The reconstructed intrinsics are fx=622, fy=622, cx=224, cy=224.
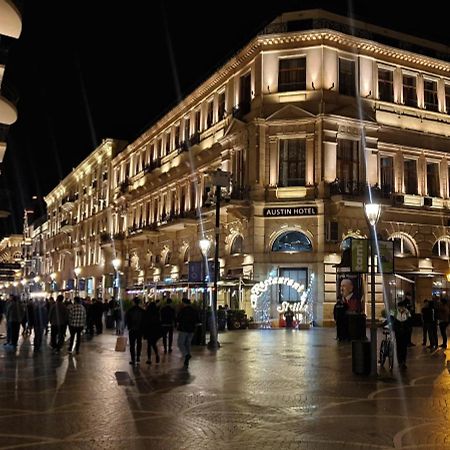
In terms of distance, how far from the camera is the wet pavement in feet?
27.7

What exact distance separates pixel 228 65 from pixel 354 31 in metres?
8.21

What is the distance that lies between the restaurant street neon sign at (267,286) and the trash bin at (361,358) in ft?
64.1

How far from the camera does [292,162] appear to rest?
3666cm

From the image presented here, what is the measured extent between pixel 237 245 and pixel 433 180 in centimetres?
1335

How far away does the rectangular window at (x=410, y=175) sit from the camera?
128 feet

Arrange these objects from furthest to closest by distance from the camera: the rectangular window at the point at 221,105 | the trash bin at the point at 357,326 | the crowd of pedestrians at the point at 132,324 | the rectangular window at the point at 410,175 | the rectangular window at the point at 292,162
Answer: the rectangular window at the point at 221,105 < the rectangular window at the point at 410,175 < the rectangular window at the point at 292,162 < the trash bin at the point at 357,326 < the crowd of pedestrians at the point at 132,324

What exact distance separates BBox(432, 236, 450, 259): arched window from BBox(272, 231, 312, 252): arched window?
29.7 ft

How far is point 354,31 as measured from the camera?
3769cm

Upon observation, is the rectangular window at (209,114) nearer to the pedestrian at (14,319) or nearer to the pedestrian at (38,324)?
the pedestrian at (38,324)

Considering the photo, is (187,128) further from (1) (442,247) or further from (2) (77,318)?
(2) (77,318)

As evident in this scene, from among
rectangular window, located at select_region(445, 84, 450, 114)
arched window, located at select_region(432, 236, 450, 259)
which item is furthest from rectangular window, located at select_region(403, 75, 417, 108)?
arched window, located at select_region(432, 236, 450, 259)

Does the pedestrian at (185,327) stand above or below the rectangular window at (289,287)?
below

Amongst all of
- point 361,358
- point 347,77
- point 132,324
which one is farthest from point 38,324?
point 347,77

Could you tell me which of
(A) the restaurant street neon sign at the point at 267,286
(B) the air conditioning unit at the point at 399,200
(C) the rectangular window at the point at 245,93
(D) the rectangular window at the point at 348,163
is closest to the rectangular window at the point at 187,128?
(C) the rectangular window at the point at 245,93
